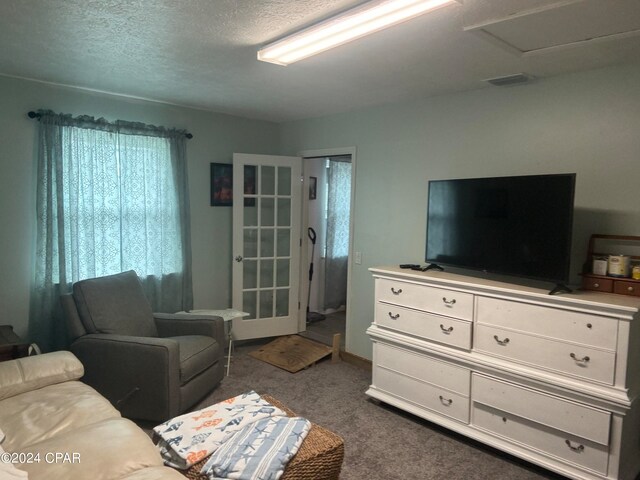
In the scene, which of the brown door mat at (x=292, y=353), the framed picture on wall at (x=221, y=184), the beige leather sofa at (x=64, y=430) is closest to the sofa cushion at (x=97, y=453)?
the beige leather sofa at (x=64, y=430)

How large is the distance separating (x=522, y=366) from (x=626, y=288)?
0.72 meters

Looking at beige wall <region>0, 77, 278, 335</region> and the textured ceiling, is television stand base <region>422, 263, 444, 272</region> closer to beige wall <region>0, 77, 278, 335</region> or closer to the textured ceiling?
the textured ceiling

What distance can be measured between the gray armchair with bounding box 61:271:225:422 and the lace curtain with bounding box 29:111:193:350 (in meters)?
0.42

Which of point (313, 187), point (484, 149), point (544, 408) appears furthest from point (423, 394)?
point (313, 187)

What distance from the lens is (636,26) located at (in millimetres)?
1971

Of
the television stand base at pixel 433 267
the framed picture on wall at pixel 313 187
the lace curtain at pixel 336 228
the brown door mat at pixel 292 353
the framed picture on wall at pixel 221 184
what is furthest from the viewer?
the lace curtain at pixel 336 228

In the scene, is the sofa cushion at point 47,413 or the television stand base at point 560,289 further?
the television stand base at point 560,289

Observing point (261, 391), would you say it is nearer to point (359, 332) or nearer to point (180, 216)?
point (359, 332)

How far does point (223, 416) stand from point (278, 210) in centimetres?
286

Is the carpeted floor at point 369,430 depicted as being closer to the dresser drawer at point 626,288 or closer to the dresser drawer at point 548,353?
the dresser drawer at point 548,353

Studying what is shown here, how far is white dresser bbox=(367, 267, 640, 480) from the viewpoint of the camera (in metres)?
2.15

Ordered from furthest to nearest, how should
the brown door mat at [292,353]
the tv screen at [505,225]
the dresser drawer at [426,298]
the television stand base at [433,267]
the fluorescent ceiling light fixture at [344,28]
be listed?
the brown door mat at [292,353]
the television stand base at [433,267]
the dresser drawer at [426,298]
the tv screen at [505,225]
the fluorescent ceiling light fixture at [344,28]

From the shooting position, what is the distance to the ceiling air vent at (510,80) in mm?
2766

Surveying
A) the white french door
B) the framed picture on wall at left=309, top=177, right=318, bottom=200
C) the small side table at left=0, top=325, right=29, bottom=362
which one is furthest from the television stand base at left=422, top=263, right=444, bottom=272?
the small side table at left=0, top=325, right=29, bottom=362
